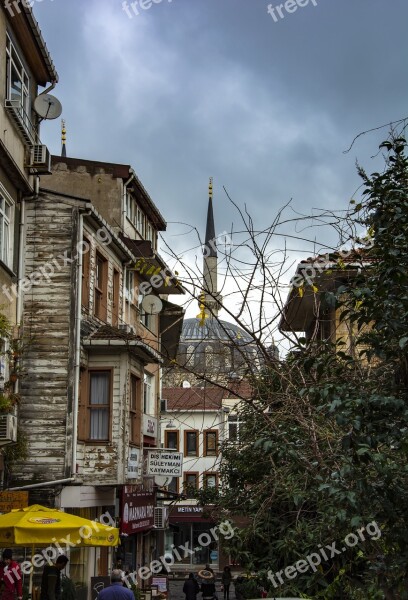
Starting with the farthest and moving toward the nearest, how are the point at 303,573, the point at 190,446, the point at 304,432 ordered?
the point at 190,446 < the point at 303,573 < the point at 304,432

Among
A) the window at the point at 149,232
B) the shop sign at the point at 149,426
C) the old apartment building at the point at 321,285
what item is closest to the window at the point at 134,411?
the shop sign at the point at 149,426

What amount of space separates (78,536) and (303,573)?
488 centimetres

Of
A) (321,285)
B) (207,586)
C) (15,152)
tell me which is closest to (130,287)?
(15,152)

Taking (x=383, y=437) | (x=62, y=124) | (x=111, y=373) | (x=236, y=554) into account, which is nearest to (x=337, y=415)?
(x=383, y=437)

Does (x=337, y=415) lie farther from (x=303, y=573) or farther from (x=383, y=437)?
(x=303, y=573)

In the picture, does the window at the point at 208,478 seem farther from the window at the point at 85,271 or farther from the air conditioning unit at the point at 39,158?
the air conditioning unit at the point at 39,158

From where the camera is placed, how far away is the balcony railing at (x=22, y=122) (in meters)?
17.3

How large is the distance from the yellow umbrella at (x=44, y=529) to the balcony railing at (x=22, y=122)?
24.2ft

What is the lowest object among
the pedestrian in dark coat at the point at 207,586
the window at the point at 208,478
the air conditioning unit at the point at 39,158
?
the pedestrian in dark coat at the point at 207,586

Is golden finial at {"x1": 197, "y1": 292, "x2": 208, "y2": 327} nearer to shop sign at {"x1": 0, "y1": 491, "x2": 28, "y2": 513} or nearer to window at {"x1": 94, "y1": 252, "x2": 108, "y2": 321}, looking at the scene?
shop sign at {"x1": 0, "y1": 491, "x2": 28, "y2": 513}

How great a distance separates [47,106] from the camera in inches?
767

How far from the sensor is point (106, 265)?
76.4 ft

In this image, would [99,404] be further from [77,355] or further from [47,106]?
[47,106]

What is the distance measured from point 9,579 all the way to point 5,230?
7072 mm
